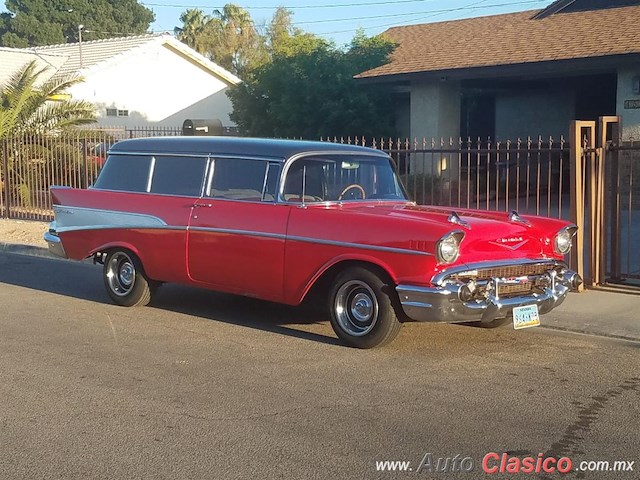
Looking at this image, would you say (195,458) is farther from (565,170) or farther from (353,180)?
(565,170)

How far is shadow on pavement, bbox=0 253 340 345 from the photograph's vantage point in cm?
862

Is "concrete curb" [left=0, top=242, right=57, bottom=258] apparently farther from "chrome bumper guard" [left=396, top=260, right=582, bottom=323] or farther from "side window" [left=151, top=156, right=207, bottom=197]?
"chrome bumper guard" [left=396, top=260, right=582, bottom=323]

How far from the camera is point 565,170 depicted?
2361 cm

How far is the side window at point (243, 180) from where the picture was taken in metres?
7.95

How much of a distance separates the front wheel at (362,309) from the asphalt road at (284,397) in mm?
157

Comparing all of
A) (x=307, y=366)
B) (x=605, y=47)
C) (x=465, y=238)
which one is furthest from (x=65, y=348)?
(x=605, y=47)

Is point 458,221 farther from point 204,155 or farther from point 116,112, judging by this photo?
point 116,112

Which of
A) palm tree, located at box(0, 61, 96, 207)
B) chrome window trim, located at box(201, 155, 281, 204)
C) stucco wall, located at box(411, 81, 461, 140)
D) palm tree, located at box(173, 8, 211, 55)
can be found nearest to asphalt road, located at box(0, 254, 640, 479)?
chrome window trim, located at box(201, 155, 281, 204)

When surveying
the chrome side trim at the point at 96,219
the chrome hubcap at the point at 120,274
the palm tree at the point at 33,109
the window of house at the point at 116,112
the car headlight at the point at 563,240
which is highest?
the window of house at the point at 116,112

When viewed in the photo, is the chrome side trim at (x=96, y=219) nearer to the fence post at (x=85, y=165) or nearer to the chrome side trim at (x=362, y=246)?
the chrome side trim at (x=362, y=246)

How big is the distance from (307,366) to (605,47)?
12.8 meters

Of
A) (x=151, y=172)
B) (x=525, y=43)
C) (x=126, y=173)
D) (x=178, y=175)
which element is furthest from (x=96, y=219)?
(x=525, y=43)

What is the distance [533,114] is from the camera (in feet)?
78.5

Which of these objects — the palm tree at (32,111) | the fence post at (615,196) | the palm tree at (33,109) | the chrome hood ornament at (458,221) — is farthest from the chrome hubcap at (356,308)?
the palm tree at (33,109)
